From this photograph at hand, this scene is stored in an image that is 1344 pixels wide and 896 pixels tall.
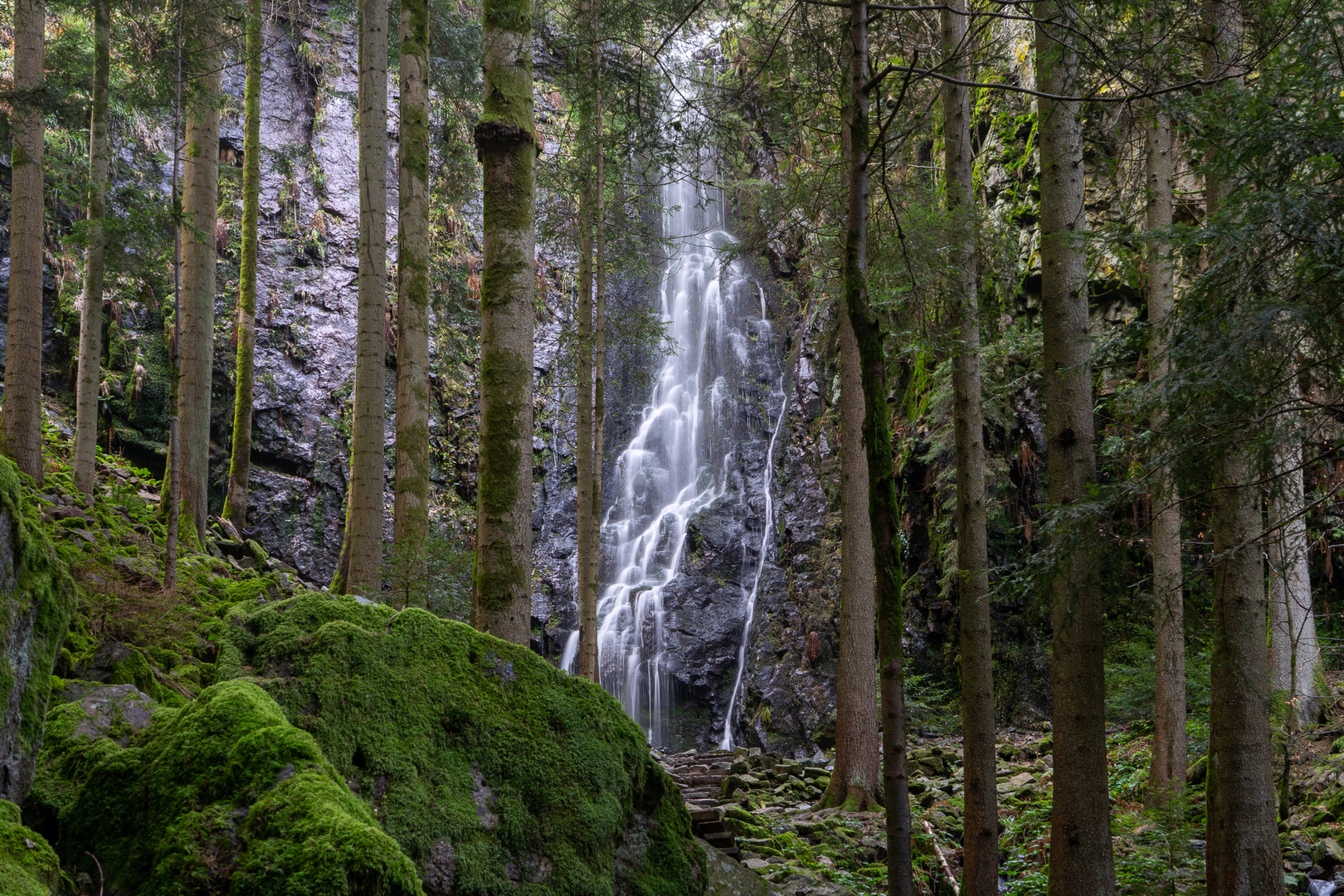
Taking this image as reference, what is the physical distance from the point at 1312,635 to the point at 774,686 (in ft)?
29.3

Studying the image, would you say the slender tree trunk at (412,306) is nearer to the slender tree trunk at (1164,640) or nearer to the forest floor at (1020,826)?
the forest floor at (1020,826)

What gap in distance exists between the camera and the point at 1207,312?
4.72 meters

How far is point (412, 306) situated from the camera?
732cm

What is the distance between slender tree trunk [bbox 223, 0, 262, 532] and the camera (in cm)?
1074

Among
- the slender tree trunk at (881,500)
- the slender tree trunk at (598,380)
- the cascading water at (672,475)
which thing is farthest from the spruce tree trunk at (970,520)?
the cascading water at (672,475)

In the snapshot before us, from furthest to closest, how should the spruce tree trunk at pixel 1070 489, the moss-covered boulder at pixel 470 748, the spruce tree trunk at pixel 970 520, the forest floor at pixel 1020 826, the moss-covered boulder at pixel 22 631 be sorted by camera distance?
the forest floor at pixel 1020 826 < the spruce tree trunk at pixel 970 520 < the spruce tree trunk at pixel 1070 489 < the moss-covered boulder at pixel 470 748 < the moss-covered boulder at pixel 22 631

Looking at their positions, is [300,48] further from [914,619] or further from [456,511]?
[914,619]

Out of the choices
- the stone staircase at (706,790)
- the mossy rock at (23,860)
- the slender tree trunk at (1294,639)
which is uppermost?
the mossy rock at (23,860)

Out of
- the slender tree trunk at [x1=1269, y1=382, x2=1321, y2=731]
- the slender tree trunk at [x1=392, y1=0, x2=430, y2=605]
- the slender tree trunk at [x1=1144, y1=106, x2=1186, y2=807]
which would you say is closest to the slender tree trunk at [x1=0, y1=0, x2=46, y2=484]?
the slender tree trunk at [x1=392, y1=0, x2=430, y2=605]

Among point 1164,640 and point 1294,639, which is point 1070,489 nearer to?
point 1164,640

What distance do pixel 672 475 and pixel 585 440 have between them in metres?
10.3

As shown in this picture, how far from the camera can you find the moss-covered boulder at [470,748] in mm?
2771

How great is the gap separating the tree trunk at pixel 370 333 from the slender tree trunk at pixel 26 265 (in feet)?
10.4

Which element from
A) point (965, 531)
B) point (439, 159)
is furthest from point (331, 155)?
point (965, 531)
